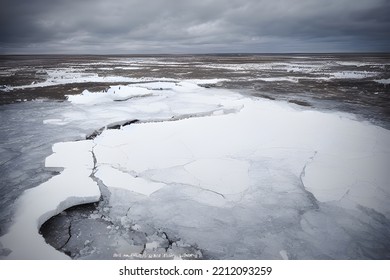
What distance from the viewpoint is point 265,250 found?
2674 millimetres

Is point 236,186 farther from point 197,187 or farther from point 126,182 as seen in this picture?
point 126,182

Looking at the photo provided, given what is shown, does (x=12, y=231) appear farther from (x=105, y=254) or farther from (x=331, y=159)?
(x=331, y=159)

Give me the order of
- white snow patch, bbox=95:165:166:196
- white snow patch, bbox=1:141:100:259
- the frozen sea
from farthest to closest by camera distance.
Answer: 1. white snow patch, bbox=95:165:166:196
2. the frozen sea
3. white snow patch, bbox=1:141:100:259

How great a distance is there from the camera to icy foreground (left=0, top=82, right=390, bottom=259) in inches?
110

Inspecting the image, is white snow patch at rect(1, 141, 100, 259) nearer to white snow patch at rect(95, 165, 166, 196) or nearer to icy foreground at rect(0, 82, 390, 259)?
icy foreground at rect(0, 82, 390, 259)

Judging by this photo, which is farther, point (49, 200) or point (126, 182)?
point (126, 182)

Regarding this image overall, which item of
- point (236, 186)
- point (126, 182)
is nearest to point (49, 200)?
point (126, 182)

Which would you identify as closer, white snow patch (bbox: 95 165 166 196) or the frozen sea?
the frozen sea

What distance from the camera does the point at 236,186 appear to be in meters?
3.80

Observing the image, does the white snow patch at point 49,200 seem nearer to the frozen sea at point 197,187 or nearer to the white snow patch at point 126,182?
the frozen sea at point 197,187

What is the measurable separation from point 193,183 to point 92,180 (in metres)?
1.43

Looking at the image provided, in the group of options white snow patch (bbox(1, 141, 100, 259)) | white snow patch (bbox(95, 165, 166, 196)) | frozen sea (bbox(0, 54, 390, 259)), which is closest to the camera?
white snow patch (bbox(1, 141, 100, 259))

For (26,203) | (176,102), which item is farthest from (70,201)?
(176,102)

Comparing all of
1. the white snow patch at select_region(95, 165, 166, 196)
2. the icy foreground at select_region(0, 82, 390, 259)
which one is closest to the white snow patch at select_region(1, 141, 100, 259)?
the icy foreground at select_region(0, 82, 390, 259)
